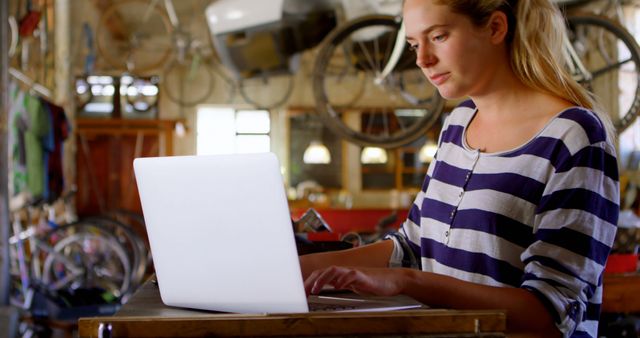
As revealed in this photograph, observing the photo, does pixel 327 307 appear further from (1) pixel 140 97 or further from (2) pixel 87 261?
(1) pixel 140 97

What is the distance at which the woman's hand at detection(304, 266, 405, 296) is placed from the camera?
3.75ft

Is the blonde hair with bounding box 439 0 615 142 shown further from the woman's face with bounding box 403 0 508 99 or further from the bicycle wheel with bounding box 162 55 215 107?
the bicycle wheel with bounding box 162 55 215 107

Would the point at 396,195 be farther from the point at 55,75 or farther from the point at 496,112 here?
the point at 496,112

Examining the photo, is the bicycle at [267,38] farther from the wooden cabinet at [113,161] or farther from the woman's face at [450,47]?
the wooden cabinet at [113,161]

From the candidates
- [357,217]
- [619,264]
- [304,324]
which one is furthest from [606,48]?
[304,324]

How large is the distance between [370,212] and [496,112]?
7.18 meters

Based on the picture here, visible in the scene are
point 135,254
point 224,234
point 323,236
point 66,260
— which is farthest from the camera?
point 135,254

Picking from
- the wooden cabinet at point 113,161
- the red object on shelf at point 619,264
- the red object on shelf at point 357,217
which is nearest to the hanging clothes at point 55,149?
the red object on shelf at point 357,217

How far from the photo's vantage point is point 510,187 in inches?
54.4

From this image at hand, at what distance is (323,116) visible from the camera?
5.59m

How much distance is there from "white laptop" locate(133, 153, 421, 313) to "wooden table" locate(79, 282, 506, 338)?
102 mm

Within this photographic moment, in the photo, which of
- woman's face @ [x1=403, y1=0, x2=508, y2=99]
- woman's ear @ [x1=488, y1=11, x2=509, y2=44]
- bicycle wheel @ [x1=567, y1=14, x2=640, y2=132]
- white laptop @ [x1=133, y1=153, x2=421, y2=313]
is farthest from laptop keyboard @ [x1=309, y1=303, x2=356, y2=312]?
bicycle wheel @ [x1=567, y1=14, x2=640, y2=132]

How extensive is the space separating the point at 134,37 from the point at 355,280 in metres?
Result: 10.4

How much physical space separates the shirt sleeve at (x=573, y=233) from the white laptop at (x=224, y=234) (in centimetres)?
19
